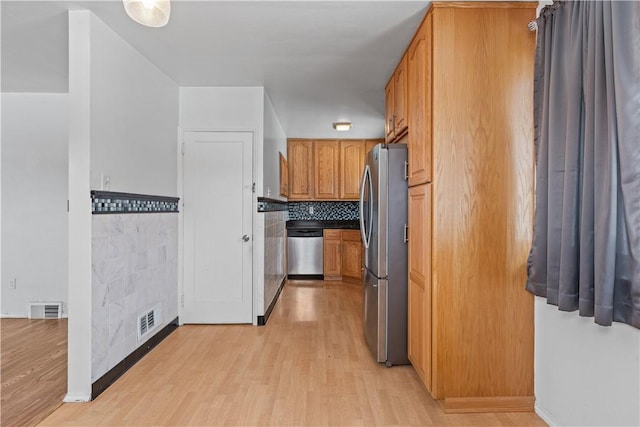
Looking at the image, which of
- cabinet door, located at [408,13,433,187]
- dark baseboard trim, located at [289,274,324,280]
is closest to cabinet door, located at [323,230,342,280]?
dark baseboard trim, located at [289,274,324,280]

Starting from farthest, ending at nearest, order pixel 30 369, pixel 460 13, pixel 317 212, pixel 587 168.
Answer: pixel 317 212 < pixel 30 369 < pixel 460 13 < pixel 587 168

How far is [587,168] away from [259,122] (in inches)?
117

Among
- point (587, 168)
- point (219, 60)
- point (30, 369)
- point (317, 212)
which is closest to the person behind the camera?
point (587, 168)

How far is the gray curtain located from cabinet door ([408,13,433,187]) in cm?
59

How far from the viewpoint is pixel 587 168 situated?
1.62 meters

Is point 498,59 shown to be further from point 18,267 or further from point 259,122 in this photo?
point 18,267

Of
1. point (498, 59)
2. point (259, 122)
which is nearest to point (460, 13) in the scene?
point (498, 59)

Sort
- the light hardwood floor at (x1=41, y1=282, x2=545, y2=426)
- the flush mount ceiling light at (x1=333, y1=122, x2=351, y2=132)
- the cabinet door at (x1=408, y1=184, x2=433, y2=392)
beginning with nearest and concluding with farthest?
the light hardwood floor at (x1=41, y1=282, x2=545, y2=426) < the cabinet door at (x1=408, y1=184, x2=433, y2=392) < the flush mount ceiling light at (x1=333, y1=122, x2=351, y2=132)

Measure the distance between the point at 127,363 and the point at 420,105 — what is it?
2.73m

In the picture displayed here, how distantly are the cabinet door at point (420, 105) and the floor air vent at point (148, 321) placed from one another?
7.64 ft

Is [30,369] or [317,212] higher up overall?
[317,212]

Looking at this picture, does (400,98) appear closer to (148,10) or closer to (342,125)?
(148,10)

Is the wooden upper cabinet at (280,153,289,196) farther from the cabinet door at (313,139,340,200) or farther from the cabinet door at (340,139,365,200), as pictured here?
the cabinet door at (340,139,365,200)

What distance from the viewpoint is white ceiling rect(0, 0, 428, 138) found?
2342 mm
